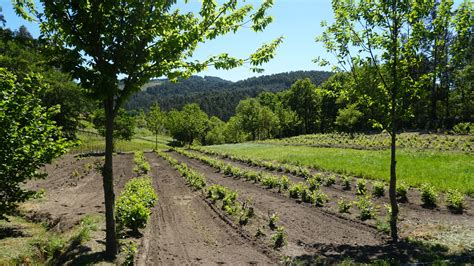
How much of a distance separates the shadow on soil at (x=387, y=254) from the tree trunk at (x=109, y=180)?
4250 mm

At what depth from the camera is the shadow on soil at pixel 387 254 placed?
7441 mm

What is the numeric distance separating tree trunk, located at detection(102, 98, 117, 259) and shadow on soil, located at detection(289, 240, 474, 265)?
4250 mm

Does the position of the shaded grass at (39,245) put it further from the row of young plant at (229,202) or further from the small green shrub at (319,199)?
the small green shrub at (319,199)

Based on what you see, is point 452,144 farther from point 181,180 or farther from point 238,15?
point 238,15

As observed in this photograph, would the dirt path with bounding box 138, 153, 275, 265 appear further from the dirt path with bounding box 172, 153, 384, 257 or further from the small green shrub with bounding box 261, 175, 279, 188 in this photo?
the small green shrub with bounding box 261, 175, 279, 188

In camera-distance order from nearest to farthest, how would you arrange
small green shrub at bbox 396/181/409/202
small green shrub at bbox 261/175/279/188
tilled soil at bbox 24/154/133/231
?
tilled soil at bbox 24/154/133/231 → small green shrub at bbox 396/181/409/202 → small green shrub at bbox 261/175/279/188

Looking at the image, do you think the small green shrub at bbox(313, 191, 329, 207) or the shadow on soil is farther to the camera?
the small green shrub at bbox(313, 191, 329, 207)

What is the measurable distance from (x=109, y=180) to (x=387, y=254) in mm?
6781

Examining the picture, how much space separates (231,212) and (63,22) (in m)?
8.50

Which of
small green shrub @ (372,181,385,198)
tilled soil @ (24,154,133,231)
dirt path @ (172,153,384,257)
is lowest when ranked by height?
tilled soil @ (24,154,133,231)

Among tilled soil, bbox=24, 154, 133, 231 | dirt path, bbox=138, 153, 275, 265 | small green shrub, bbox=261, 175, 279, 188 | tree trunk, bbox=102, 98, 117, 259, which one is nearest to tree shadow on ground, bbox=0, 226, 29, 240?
tilled soil, bbox=24, 154, 133, 231

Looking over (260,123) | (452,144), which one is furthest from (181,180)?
(260,123)

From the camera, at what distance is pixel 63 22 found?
20.1 ft

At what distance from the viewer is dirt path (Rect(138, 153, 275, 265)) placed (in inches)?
327
